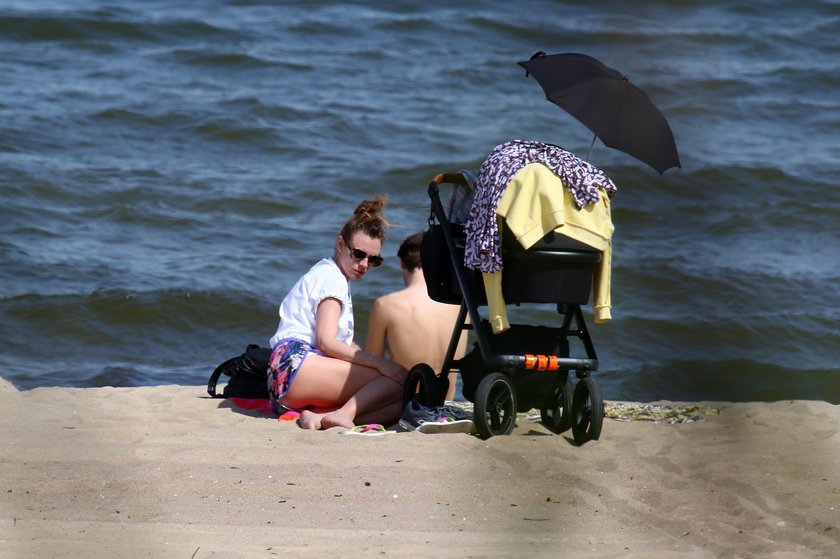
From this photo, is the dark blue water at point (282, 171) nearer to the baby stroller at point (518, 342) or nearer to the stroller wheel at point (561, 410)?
the baby stroller at point (518, 342)

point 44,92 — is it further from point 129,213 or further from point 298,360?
point 298,360

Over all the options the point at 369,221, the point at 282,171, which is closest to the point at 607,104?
the point at 369,221

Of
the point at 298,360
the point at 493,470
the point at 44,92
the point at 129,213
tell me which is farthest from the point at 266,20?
the point at 493,470

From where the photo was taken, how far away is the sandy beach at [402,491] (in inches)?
104

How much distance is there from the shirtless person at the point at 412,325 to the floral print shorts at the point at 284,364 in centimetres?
42

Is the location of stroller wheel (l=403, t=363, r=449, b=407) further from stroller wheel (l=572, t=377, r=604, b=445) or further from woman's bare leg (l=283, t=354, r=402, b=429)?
stroller wheel (l=572, t=377, r=604, b=445)

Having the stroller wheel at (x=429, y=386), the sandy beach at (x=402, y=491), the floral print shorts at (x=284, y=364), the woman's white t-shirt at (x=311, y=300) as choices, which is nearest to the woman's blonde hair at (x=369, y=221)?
the woman's white t-shirt at (x=311, y=300)

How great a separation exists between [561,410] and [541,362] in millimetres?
503

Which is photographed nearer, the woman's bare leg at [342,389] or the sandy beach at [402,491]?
the sandy beach at [402,491]

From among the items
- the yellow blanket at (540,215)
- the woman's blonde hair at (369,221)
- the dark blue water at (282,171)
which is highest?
the yellow blanket at (540,215)

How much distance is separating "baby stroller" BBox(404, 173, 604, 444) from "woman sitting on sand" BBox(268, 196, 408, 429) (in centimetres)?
16

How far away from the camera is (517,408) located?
4031mm

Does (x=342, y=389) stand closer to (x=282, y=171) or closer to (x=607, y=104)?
(x=607, y=104)

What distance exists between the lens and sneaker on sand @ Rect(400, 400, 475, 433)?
4.02m
